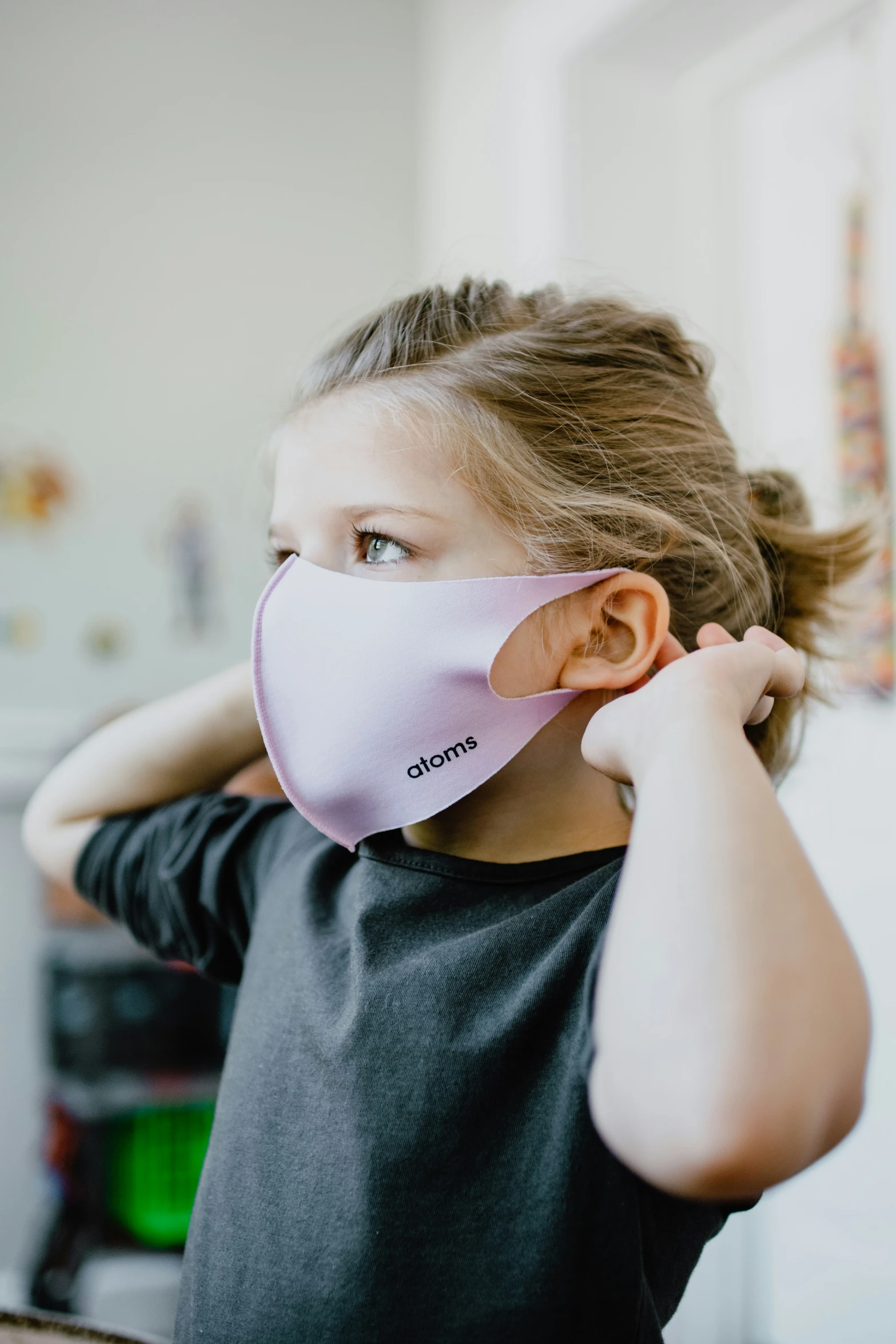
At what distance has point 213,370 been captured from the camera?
225 cm

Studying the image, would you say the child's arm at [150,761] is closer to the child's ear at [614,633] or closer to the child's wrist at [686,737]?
the child's ear at [614,633]

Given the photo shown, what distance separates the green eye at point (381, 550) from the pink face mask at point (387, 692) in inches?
0.9

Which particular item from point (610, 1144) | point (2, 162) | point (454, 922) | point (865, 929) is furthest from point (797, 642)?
point (2, 162)

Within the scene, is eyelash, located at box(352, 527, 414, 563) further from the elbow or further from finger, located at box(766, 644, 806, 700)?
the elbow

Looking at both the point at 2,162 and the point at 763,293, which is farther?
the point at 2,162

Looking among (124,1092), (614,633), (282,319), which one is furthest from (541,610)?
(282,319)

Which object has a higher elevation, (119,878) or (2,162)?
(2,162)

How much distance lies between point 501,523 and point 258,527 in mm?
1625

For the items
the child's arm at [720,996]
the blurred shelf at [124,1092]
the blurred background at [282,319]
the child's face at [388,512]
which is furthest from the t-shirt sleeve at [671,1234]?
the blurred shelf at [124,1092]

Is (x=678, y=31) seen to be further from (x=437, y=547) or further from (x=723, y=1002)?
(x=723, y=1002)

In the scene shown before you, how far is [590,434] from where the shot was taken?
2.50 feet

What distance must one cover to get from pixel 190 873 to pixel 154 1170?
1277mm

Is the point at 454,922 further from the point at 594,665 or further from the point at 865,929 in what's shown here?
the point at 865,929

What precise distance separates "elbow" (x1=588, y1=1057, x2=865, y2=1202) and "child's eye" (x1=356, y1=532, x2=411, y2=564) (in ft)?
1.21
